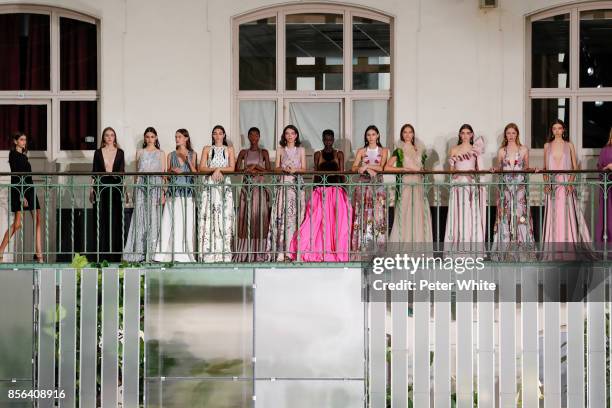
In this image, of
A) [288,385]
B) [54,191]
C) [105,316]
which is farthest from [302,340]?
[54,191]

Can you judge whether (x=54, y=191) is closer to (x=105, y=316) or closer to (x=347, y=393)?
(x=105, y=316)

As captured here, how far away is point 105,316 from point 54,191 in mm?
2335

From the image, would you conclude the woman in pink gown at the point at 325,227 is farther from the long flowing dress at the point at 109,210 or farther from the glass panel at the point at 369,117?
the long flowing dress at the point at 109,210

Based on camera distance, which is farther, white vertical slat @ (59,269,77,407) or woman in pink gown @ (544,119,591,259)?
woman in pink gown @ (544,119,591,259)

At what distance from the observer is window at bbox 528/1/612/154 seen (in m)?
17.9

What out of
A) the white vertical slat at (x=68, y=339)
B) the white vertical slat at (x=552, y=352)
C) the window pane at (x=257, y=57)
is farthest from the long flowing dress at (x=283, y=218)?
the white vertical slat at (x=552, y=352)

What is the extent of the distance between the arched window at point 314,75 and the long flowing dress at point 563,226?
2454mm

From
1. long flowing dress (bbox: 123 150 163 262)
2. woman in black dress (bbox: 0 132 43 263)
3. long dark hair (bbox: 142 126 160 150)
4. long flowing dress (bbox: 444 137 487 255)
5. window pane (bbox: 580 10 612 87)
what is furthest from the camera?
window pane (bbox: 580 10 612 87)

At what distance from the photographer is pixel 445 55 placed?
17812 millimetres

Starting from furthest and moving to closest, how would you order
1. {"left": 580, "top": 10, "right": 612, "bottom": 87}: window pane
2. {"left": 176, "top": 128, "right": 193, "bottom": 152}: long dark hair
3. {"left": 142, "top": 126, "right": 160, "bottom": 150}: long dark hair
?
{"left": 580, "top": 10, "right": 612, "bottom": 87}: window pane → {"left": 176, "top": 128, "right": 193, "bottom": 152}: long dark hair → {"left": 142, "top": 126, "right": 160, "bottom": 150}: long dark hair

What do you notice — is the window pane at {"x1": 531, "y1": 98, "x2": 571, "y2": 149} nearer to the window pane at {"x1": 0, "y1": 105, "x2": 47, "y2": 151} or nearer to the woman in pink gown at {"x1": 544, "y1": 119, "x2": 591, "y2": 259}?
the woman in pink gown at {"x1": 544, "y1": 119, "x2": 591, "y2": 259}

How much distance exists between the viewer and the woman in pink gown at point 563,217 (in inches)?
647

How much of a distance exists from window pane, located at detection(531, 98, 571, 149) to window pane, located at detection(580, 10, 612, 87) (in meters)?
0.48

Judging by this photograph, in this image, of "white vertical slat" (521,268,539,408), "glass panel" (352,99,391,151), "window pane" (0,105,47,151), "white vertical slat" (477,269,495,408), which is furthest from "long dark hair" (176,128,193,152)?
"white vertical slat" (521,268,539,408)
